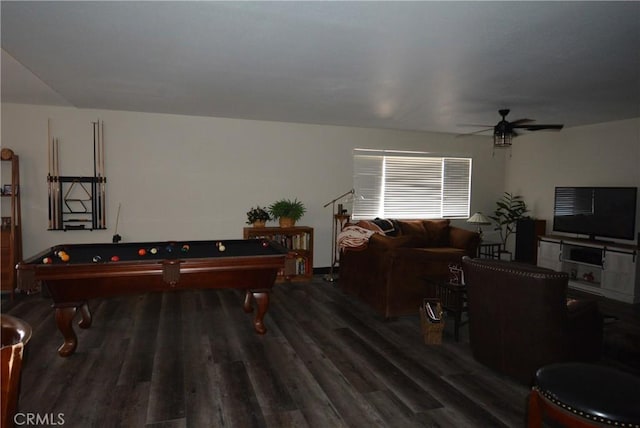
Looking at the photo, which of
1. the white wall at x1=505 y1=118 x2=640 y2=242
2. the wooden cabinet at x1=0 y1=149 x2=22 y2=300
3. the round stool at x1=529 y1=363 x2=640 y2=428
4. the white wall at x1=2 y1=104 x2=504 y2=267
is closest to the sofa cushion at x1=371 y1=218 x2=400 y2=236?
the white wall at x1=2 y1=104 x2=504 y2=267

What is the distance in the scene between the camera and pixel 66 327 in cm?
324

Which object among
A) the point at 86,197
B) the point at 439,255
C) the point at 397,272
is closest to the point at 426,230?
the point at 439,255

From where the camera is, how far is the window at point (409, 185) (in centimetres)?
680

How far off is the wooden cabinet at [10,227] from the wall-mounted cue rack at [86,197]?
442 millimetres

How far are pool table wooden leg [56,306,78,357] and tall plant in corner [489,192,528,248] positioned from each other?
6.78 meters

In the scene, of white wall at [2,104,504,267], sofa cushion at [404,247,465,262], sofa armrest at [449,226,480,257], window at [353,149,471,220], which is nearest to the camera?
sofa cushion at [404,247,465,262]

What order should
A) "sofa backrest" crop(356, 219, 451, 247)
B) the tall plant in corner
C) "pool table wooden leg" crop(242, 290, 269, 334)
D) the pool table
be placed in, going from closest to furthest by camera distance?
the pool table, "pool table wooden leg" crop(242, 290, 269, 334), "sofa backrest" crop(356, 219, 451, 247), the tall plant in corner

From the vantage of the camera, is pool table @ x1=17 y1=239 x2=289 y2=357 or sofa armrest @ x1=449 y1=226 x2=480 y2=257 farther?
sofa armrest @ x1=449 y1=226 x2=480 y2=257

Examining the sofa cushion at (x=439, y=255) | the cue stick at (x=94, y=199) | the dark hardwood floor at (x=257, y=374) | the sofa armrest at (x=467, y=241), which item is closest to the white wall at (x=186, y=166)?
the cue stick at (x=94, y=199)

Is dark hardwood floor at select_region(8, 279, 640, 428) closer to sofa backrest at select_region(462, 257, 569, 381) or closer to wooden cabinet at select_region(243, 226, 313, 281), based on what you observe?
sofa backrest at select_region(462, 257, 569, 381)

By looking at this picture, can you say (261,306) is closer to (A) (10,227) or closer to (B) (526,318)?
(B) (526,318)

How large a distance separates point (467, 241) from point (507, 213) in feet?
7.72

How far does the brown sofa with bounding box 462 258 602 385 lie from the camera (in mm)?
2660

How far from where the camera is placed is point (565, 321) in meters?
2.72
